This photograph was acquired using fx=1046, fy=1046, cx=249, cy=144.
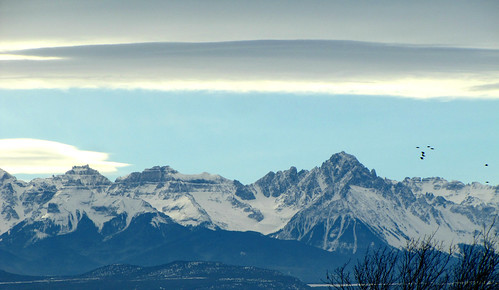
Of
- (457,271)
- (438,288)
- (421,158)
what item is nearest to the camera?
(438,288)

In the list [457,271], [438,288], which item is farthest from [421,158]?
[438,288]

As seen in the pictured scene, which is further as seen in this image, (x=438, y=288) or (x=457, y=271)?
(x=457, y=271)

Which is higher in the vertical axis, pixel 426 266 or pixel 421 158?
pixel 421 158

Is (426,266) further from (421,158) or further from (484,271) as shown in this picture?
(421,158)

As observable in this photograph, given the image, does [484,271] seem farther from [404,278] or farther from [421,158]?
[421,158]

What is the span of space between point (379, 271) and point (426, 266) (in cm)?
395

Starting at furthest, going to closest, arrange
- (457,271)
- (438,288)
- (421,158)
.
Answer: (421,158) → (457,271) → (438,288)

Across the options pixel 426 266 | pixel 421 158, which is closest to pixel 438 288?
pixel 426 266

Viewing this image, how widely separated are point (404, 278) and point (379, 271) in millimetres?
2154

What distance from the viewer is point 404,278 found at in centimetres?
8744

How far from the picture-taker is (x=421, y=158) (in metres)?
130

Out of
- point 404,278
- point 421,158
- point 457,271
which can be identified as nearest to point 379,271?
point 404,278

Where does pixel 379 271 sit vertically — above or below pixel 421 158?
below

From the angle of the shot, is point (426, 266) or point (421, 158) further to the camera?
point (421, 158)
